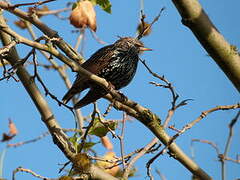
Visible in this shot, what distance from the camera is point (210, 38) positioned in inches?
101

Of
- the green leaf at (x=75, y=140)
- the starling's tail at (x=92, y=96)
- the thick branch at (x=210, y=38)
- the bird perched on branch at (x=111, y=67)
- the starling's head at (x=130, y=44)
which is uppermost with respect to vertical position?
the starling's head at (x=130, y=44)

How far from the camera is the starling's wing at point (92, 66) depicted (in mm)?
4441

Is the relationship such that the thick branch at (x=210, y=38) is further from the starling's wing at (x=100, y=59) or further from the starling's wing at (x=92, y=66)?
the starling's wing at (x=100, y=59)

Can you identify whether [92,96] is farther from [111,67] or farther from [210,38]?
[210,38]

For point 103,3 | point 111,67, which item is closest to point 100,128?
point 103,3

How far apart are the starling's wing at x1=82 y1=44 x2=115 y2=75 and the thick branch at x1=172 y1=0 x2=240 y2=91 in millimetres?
2066

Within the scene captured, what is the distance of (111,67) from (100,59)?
0.48 ft

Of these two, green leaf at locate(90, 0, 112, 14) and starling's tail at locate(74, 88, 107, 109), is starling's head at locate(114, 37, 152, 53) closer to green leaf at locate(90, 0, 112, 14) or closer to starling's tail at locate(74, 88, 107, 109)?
starling's tail at locate(74, 88, 107, 109)

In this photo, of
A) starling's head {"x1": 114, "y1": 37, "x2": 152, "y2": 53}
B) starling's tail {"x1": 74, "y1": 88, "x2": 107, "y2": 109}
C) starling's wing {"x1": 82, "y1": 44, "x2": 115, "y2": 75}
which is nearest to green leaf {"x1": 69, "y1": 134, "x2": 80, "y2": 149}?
starling's tail {"x1": 74, "y1": 88, "x2": 107, "y2": 109}

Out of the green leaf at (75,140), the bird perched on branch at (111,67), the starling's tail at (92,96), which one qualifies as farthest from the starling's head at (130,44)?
the green leaf at (75,140)

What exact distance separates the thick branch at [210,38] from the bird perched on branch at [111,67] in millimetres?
1915

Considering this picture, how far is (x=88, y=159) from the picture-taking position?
2938 mm

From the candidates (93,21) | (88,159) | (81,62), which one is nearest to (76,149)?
(88,159)

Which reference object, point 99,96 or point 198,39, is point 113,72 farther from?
point 198,39
